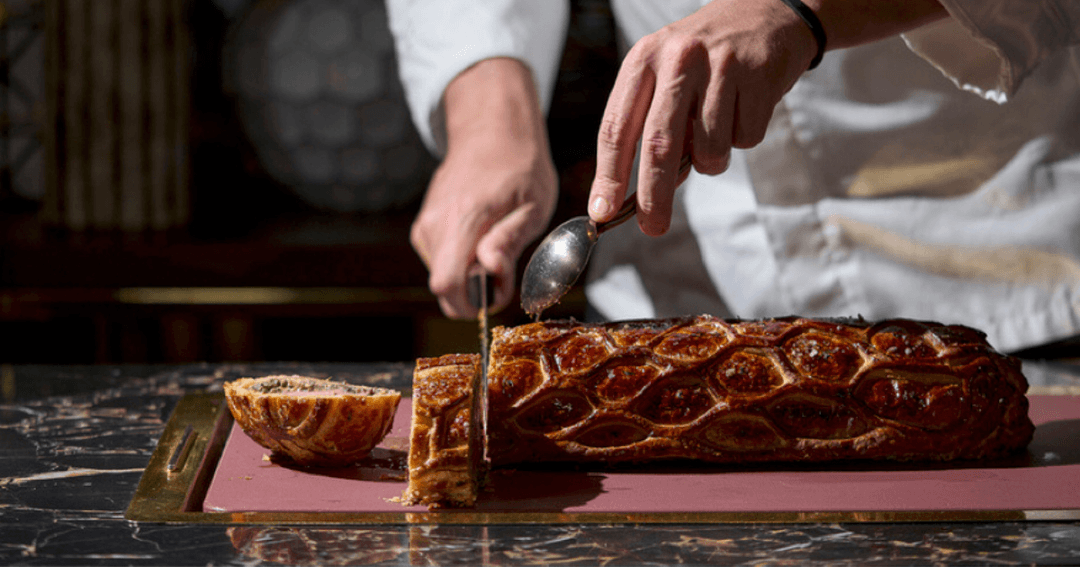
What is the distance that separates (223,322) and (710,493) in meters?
2.14

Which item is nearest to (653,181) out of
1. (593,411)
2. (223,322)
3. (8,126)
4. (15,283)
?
(593,411)

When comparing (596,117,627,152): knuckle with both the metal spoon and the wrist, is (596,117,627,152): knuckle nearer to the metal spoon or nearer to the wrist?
the metal spoon

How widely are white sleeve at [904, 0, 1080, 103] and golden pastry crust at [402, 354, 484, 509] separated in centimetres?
76

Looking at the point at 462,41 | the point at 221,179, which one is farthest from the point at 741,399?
the point at 221,179

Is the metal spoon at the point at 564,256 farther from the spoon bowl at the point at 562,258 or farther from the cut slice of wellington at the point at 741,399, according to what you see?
the cut slice of wellington at the point at 741,399

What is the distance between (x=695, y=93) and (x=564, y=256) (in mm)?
242

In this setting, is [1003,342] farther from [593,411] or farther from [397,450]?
[397,450]

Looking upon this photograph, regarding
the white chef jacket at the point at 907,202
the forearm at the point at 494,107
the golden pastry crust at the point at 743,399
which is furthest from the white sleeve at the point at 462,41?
the golden pastry crust at the point at 743,399

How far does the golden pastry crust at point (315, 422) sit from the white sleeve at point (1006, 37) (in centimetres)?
83

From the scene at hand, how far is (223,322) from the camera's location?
114 inches

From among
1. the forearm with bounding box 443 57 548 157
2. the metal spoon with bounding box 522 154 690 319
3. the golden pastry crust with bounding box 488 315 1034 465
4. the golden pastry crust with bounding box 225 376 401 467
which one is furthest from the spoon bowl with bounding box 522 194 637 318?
the forearm with bounding box 443 57 548 157

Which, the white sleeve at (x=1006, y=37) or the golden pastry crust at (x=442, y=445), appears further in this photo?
the white sleeve at (x=1006, y=37)

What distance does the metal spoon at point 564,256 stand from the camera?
4.08 feet

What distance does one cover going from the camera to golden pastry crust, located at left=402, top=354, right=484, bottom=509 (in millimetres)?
980
